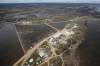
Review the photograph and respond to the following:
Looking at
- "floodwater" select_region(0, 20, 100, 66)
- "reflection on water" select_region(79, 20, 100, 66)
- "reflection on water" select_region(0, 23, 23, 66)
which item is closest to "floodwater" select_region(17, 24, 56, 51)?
"floodwater" select_region(0, 20, 100, 66)

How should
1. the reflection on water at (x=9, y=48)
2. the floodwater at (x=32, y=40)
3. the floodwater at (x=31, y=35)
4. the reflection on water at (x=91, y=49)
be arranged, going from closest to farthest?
the reflection on water at (x=91, y=49) → the floodwater at (x=32, y=40) → the reflection on water at (x=9, y=48) → the floodwater at (x=31, y=35)

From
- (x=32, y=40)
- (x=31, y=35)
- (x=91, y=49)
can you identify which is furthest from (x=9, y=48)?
(x=91, y=49)

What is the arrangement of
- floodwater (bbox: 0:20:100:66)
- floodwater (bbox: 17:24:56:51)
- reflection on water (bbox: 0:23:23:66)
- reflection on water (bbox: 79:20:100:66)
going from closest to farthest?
reflection on water (bbox: 79:20:100:66), floodwater (bbox: 0:20:100:66), reflection on water (bbox: 0:23:23:66), floodwater (bbox: 17:24:56:51)

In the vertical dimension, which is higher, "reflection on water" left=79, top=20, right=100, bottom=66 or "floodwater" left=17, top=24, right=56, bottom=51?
"floodwater" left=17, top=24, right=56, bottom=51

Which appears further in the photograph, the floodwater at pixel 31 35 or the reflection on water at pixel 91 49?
the floodwater at pixel 31 35

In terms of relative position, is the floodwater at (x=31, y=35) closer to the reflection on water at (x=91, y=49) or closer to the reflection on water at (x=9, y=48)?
the reflection on water at (x=9, y=48)

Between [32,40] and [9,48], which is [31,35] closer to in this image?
[32,40]

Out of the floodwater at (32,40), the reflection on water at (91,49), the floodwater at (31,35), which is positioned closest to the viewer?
the reflection on water at (91,49)

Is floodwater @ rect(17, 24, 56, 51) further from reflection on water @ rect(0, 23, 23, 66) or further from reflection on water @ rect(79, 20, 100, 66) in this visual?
reflection on water @ rect(79, 20, 100, 66)

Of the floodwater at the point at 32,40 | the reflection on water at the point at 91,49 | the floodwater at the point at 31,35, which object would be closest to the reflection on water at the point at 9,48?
the floodwater at the point at 32,40
